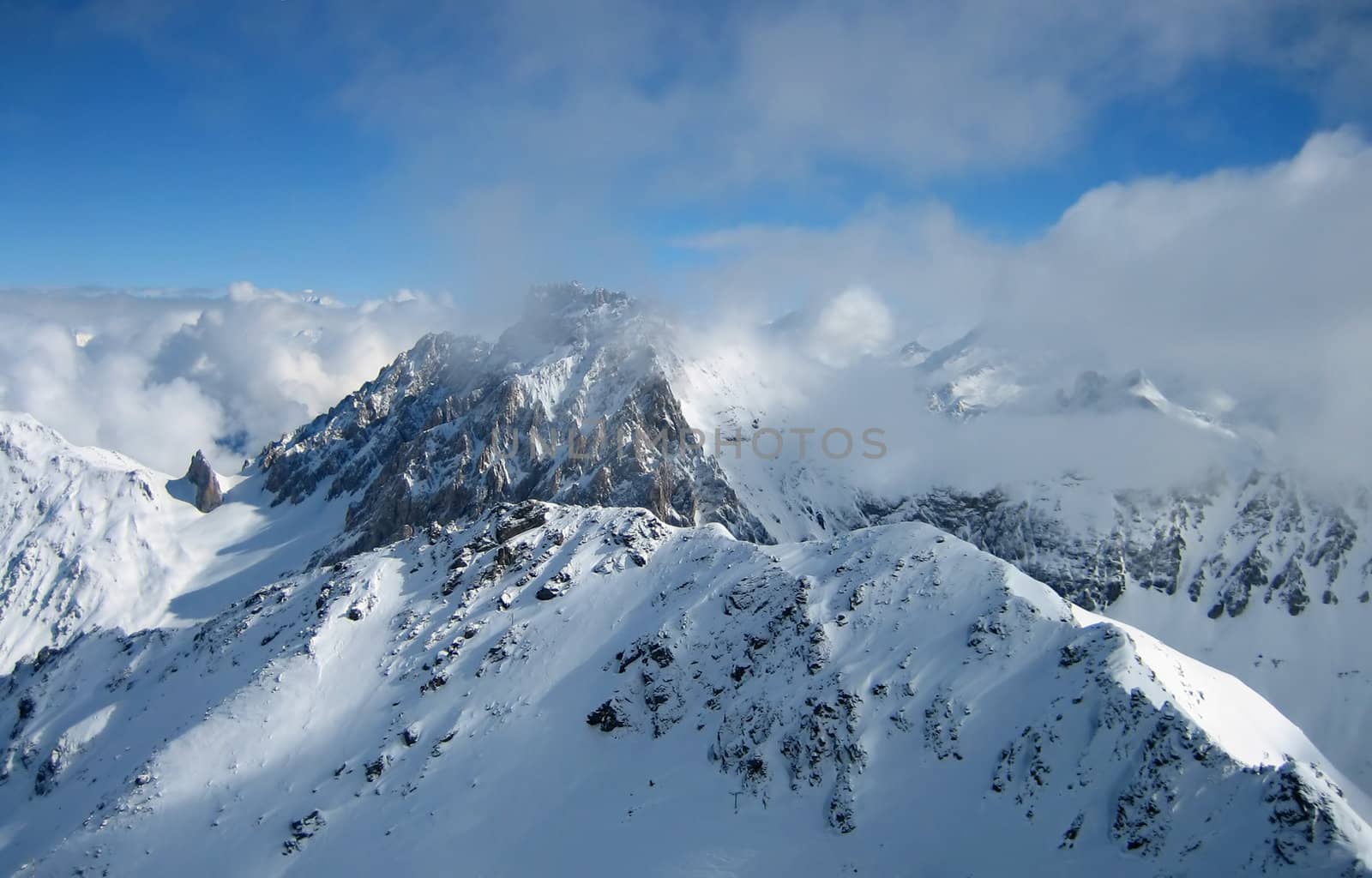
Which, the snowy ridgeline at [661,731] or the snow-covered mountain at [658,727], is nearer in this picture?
the snowy ridgeline at [661,731]

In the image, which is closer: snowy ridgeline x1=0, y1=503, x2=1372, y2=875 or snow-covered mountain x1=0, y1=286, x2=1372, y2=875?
snowy ridgeline x1=0, y1=503, x2=1372, y2=875

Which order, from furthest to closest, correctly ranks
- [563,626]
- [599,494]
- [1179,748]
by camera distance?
[599,494]
[563,626]
[1179,748]

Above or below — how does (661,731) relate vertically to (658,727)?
below

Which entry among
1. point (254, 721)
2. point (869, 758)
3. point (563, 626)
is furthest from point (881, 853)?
point (254, 721)

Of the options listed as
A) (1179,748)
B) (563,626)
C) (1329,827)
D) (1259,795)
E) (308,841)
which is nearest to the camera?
(1329,827)

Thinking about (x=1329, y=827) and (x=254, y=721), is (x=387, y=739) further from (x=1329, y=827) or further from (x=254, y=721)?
(x=1329, y=827)

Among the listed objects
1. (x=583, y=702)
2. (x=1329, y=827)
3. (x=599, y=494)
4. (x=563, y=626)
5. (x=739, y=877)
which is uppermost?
(x=599, y=494)

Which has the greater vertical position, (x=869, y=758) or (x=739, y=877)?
(x=869, y=758)

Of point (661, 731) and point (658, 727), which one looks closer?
point (661, 731)
